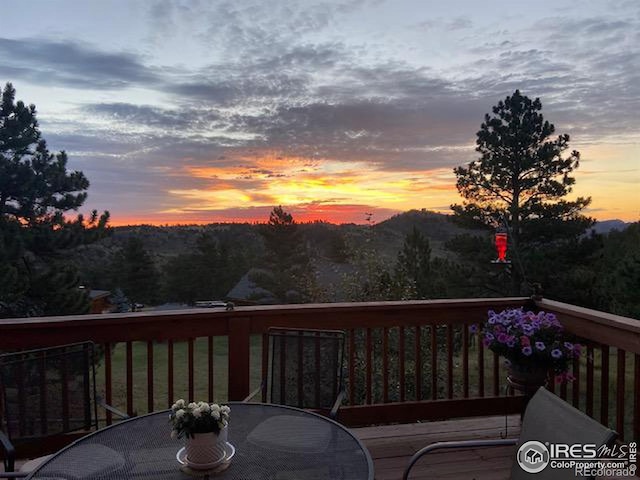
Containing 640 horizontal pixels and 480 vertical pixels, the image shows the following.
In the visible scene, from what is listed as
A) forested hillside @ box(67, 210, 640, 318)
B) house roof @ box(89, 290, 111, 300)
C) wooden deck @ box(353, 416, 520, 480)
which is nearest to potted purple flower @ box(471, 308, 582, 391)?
wooden deck @ box(353, 416, 520, 480)

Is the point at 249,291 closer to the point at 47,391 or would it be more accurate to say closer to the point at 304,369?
the point at 304,369

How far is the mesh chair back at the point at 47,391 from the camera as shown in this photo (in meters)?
2.41

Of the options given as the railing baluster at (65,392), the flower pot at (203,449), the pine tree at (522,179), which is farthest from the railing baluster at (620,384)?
the pine tree at (522,179)

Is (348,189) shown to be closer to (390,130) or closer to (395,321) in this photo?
(390,130)

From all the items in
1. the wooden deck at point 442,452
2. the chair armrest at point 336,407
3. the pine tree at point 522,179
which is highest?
the pine tree at point 522,179

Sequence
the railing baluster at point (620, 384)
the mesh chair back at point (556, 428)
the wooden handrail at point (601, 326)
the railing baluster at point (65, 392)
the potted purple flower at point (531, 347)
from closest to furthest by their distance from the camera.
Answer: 1. the mesh chair back at point (556, 428)
2. the railing baluster at point (65, 392)
3. the wooden handrail at point (601, 326)
4. the railing baluster at point (620, 384)
5. the potted purple flower at point (531, 347)

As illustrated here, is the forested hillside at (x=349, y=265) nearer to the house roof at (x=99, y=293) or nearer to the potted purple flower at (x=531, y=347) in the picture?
the house roof at (x=99, y=293)

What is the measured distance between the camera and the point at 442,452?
3.18m

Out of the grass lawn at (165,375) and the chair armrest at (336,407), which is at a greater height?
the chair armrest at (336,407)

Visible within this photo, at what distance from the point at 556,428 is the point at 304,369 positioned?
1446 mm

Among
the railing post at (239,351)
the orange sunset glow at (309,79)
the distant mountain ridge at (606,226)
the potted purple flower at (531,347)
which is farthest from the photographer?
the distant mountain ridge at (606,226)

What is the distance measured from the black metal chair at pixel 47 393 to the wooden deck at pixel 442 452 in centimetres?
167

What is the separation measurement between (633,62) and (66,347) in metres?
6.72

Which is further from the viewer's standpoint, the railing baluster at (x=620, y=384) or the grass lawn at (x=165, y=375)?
the grass lawn at (x=165, y=375)
